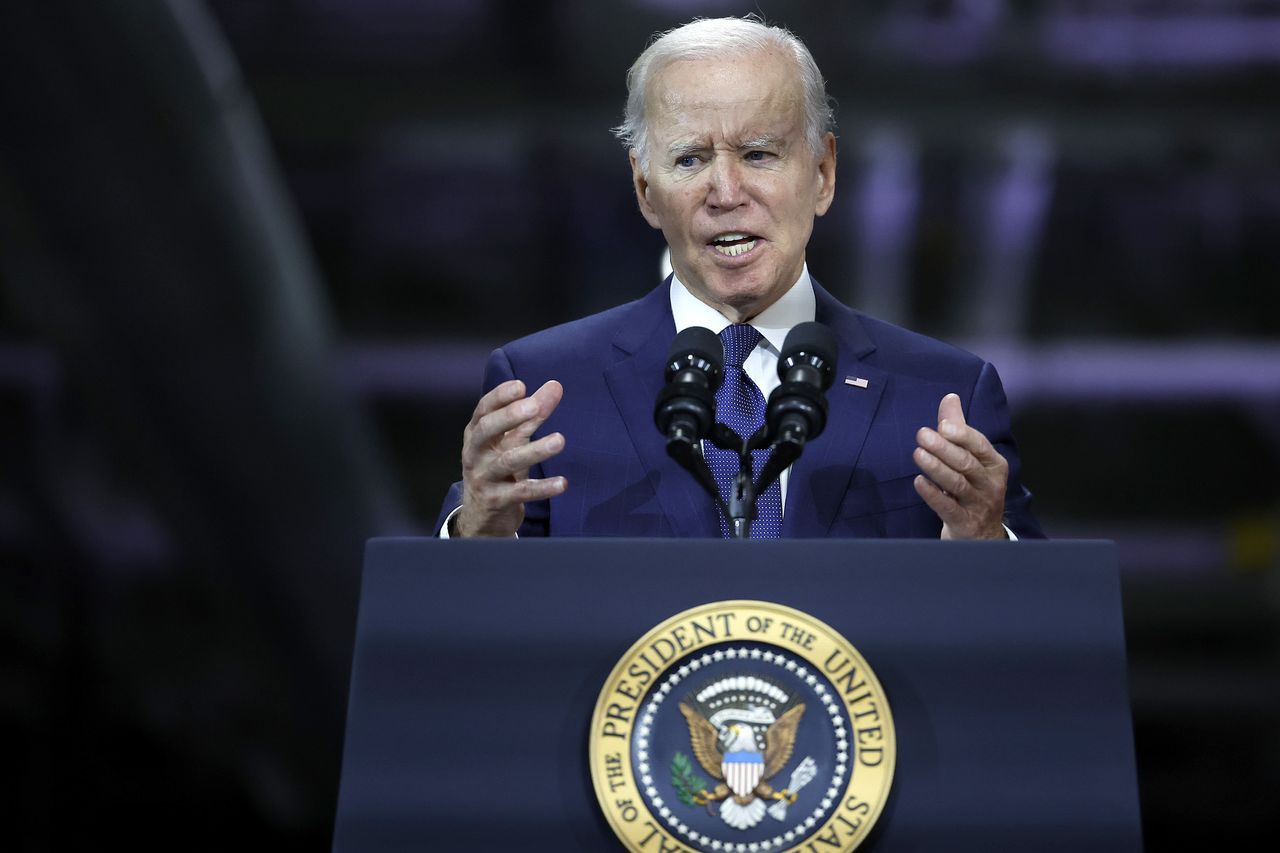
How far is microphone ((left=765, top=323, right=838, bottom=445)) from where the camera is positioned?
137 centimetres

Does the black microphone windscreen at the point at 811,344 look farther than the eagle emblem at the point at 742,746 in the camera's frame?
Yes

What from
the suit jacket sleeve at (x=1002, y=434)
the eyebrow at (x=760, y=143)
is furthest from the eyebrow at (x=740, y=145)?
the suit jacket sleeve at (x=1002, y=434)

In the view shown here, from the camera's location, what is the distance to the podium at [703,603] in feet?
3.82

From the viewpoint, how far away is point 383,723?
1.20m

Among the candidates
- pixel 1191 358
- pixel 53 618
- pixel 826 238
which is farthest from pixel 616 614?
pixel 1191 358

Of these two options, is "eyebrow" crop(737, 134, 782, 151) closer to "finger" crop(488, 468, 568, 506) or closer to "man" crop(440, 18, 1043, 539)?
"man" crop(440, 18, 1043, 539)

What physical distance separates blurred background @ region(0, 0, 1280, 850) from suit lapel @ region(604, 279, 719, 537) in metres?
2.26

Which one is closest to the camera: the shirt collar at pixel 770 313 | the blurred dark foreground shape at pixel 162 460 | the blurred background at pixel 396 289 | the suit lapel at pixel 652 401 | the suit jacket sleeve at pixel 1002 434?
the suit lapel at pixel 652 401

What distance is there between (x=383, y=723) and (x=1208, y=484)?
7.85 m

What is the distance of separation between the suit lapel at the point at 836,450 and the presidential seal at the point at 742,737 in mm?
420

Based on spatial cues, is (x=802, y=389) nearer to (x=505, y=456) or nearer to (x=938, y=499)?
(x=938, y=499)

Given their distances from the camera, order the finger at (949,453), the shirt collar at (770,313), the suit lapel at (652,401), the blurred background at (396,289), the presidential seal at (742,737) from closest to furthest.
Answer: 1. the presidential seal at (742,737)
2. the finger at (949,453)
3. the suit lapel at (652,401)
4. the shirt collar at (770,313)
5. the blurred background at (396,289)

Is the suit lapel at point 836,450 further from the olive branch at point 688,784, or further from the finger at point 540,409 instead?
the olive branch at point 688,784

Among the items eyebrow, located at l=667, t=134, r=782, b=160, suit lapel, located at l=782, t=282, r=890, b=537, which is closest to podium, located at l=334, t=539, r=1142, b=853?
suit lapel, located at l=782, t=282, r=890, b=537
